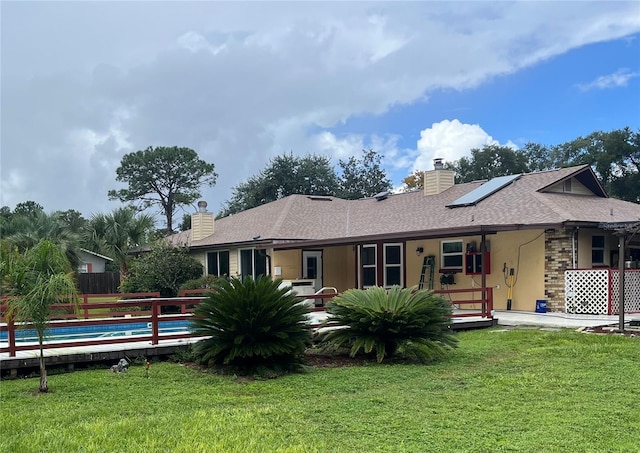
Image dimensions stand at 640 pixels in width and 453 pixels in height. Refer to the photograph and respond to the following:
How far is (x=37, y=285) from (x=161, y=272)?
15.9 metres

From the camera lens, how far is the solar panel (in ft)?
65.6

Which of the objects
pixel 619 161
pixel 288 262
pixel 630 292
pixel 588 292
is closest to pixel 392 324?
pixel 588 292

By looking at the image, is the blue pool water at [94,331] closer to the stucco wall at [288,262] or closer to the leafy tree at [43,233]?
the stucco wall at [288,262]

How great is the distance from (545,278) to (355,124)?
16519 millimetres

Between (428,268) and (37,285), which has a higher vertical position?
(37,285)

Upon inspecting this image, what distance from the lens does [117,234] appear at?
2833 centimetres

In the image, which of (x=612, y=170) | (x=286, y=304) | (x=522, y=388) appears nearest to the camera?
(x=522, y=388)

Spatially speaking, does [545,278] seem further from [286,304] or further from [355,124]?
[355,124]

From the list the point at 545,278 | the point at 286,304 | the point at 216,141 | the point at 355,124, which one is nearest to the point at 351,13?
the point at 286,304

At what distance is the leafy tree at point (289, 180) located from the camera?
43.3 m

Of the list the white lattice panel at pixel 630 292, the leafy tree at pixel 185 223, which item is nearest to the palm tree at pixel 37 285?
the white lattice panel at pixel 630 292

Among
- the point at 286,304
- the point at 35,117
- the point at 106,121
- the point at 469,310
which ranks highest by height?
the point at 106,121

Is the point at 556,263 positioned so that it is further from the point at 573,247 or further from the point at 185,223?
the point at 185,223

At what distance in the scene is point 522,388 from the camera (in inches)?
285
